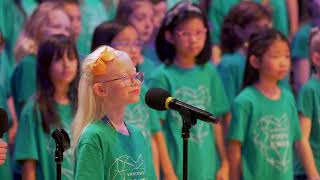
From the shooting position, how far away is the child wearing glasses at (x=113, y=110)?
331 cm

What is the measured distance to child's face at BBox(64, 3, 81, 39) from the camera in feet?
17.7

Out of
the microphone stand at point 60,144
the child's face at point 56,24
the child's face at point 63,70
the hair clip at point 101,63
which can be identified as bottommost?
the microphone stand at point 60,144

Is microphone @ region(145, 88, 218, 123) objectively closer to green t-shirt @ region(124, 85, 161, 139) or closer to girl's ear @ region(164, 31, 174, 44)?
green t-shirt @ region(124, 85, 161, 139)

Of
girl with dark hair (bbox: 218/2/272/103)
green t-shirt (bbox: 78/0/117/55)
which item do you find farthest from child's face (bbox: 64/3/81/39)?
girl with dark hair (bbox: 218/2/272/103)

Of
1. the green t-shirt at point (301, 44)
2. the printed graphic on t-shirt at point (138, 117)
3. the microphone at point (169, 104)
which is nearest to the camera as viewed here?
the microphone at point (169, 104)

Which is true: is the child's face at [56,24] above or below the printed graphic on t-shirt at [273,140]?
above

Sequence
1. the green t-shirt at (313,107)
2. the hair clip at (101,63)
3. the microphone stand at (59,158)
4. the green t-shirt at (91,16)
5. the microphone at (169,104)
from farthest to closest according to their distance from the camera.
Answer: the green t-shirt at (91,16) < the green t-shirt at (313,107) < the hair clip at (101,63) < the microphone at (169,104) < the microphone stand at (59,158)

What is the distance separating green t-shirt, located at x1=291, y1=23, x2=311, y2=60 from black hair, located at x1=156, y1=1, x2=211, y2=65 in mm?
1073

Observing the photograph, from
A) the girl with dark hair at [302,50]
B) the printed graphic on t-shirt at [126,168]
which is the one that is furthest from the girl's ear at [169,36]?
the printed graphic on t-shirt at [126,168]

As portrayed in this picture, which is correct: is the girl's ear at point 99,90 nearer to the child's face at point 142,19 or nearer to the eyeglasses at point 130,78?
the eyeglasses at point 130,78

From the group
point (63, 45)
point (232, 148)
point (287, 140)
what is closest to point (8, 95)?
point (63, 45)

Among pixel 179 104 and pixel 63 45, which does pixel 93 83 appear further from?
pixel 63 45

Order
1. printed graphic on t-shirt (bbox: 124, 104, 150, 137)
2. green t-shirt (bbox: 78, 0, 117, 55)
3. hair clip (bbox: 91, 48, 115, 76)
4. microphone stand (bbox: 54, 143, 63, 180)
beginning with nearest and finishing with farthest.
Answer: microphone stand (bbox: 54, 143, 63, 180)
hair clip (bbox: 91, 48, 115, 76)
printed graphic on t-shirt (bbox: 124, 104, 150, 137)
green t-shirt (bbox: 78, 0, 117, 55)

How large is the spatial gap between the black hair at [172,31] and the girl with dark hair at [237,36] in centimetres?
46
